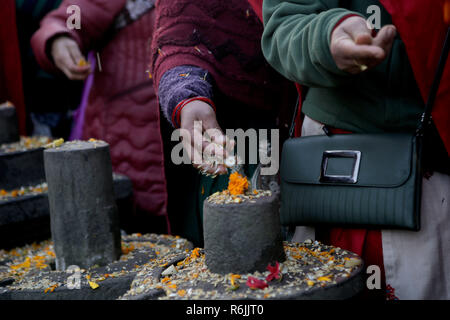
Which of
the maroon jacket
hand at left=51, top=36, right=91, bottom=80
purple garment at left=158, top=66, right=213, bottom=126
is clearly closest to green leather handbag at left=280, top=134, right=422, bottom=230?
purple garment at left=158, top=66, right=213, bottom=126

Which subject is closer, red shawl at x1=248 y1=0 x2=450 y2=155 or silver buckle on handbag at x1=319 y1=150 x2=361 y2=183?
red shawl at x1=248 y1=0 x2=450 y2=155

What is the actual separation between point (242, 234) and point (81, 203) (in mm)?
1106

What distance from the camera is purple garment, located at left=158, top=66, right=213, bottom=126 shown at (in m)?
1.97

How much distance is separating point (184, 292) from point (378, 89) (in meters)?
0.83

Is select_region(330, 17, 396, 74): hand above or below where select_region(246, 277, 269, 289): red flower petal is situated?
above

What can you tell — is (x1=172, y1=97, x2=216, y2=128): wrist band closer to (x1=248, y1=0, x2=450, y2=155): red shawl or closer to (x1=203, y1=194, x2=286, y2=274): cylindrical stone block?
(x1=203, y1=194, x2=286, y2=274): cylindrical stone block

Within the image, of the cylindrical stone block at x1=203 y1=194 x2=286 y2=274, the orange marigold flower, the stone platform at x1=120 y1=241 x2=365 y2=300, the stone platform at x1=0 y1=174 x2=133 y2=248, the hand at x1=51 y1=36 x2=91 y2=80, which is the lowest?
the stone platform at x1=0 y1=174 x2=133 y2=248

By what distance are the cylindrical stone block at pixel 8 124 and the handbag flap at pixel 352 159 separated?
252cm

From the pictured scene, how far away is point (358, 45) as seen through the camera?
1252 mm

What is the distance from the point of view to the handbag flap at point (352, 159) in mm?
1549

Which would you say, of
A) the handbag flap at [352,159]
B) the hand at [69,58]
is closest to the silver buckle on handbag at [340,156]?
the handbag flap at [352,159]

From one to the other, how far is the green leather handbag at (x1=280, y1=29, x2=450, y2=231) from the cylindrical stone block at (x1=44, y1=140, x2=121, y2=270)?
100cm

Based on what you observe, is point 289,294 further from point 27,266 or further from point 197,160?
point 27,266
